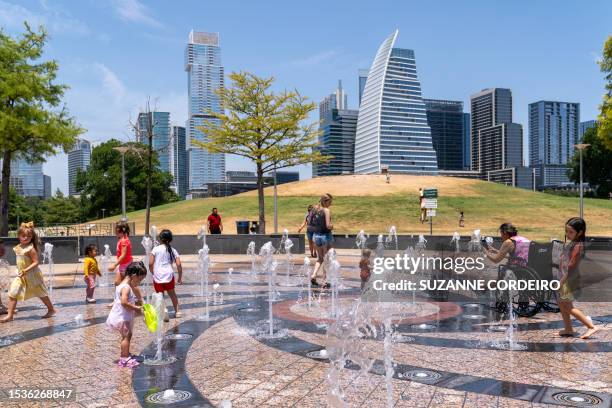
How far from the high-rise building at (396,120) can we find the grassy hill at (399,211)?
108m

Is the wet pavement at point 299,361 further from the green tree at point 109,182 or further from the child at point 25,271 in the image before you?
the green tree at point 109,182

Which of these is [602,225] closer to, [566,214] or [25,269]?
[566,214]

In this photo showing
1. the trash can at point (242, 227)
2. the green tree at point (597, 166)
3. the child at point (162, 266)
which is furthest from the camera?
the green tree at point (597, 166)

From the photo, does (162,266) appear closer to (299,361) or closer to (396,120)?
(299,361)

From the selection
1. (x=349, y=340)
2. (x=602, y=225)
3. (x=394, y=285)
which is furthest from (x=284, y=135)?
(x=602, y=225)

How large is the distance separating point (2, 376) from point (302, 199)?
172 feet

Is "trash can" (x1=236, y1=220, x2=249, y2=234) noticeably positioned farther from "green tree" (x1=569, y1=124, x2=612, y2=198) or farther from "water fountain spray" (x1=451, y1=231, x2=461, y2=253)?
"green tree" (x1=569, y1=124, x2=612, y2=198)

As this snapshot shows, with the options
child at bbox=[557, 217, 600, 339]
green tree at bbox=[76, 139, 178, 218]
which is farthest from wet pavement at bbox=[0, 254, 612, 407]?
green tree at bbox=[76, 139, 178, 218]

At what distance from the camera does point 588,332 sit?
23.8ft

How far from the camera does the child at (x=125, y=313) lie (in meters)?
6.09

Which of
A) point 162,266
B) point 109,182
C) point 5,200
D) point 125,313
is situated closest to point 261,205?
point 5,200

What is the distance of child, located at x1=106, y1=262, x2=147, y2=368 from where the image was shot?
240 inches

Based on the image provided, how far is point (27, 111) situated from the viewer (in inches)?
1040

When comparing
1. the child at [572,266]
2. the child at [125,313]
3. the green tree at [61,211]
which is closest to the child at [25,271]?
the child at [125,313]
